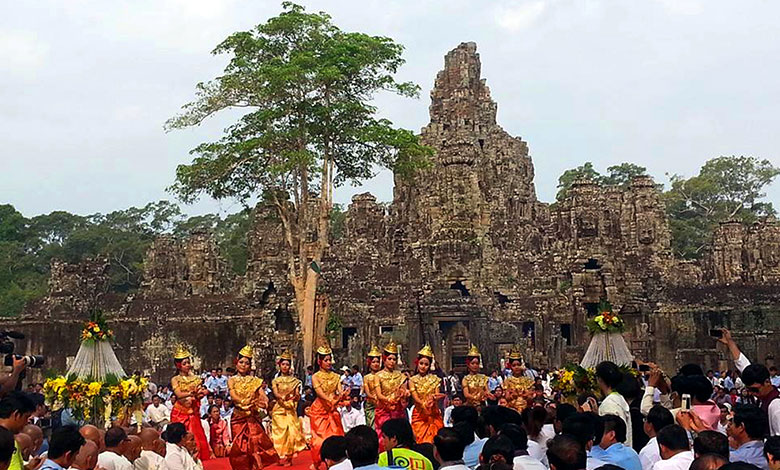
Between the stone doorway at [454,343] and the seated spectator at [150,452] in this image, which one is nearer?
the seated spectator at [150,452]

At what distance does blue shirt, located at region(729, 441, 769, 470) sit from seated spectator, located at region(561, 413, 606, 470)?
0.96 metres

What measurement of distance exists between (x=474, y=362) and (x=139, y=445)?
230 inches

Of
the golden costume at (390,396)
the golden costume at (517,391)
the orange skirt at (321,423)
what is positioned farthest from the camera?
the golden costume at (517,391)

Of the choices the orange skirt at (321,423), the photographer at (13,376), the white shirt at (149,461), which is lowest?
the orange skirt at (321,423)

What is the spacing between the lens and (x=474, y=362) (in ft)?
40.8

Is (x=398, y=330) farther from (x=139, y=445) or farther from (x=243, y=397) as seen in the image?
(x=139, y=445)

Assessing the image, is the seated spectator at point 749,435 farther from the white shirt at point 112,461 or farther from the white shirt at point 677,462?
the white shirt at point 112,461

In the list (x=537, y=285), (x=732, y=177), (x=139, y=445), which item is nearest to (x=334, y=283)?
(x=537, y=285)

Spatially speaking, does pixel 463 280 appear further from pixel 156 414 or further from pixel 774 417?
pixel 774 417

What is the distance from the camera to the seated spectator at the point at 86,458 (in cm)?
605

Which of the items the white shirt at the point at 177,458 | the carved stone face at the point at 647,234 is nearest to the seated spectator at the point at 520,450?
the white shirt at the point at 177,458

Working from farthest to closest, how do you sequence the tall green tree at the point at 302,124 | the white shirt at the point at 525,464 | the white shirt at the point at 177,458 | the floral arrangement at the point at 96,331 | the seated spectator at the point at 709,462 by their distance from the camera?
the tall green tree at the point at 302,124
the floral arrangement at the point at 96,331
the white shirt at the point at 177,458
the white shirt at the point at 525,464
the seated spectator at the point at 709,462

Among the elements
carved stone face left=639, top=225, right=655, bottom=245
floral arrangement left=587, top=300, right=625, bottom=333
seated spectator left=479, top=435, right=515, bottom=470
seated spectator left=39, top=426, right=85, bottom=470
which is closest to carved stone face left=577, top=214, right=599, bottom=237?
carved stone face left=639, top=225, right=655, bottom=245

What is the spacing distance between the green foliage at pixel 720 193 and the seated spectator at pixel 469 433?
5635 centimetres
